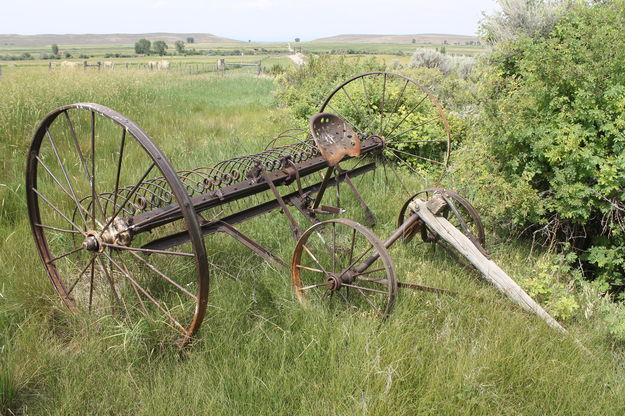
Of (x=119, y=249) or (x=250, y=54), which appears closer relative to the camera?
(x=119, y=249)

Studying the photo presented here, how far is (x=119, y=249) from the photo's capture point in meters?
2.32

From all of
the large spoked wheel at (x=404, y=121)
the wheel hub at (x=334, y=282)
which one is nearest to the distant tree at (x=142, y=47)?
the large spoked wheel at (x=404, y=121)

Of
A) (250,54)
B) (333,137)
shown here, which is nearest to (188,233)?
(333,137)

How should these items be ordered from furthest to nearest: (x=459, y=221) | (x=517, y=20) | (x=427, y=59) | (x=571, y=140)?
1. (x=427, y=59)
2. (x=517, y=20)
3. (x=459, y=221)
4. (x=571, y=140)

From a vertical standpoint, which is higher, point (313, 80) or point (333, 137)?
point (313, 80)

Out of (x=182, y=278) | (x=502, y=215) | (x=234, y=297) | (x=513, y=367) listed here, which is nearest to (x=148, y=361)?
(x=234, y=297)

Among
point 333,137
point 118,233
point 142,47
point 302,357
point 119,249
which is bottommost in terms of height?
point 302,357

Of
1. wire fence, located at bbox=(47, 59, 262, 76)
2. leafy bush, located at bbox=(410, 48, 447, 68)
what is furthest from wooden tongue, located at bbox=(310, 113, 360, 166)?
leafy bush, located at bbox=(410, 48, 447, 68)

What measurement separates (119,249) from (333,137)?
4.86 ft

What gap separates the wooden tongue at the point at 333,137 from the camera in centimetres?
275

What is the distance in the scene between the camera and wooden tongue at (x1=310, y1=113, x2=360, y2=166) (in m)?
2.75

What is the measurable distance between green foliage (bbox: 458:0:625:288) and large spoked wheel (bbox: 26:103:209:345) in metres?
2.24

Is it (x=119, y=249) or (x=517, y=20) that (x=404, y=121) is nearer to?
(x=517, y=20)

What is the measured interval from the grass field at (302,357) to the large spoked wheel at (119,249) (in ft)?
0.47
